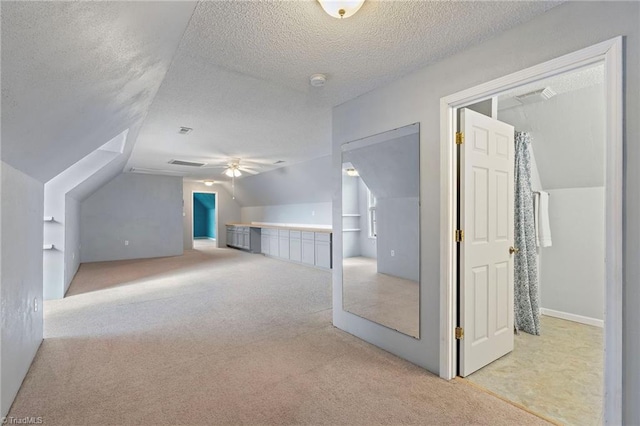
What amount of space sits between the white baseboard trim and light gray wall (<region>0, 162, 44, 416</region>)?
15.5 ft

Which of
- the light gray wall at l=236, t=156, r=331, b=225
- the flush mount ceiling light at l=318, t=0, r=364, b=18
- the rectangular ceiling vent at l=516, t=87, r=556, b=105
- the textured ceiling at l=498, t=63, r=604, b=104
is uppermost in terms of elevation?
the textured ceiling at l=498, t=63, r=604, b=104

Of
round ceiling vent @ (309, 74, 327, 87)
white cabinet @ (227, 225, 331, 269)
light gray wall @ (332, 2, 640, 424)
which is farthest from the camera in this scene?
white cabinet @ (227, 225, 331, 269)

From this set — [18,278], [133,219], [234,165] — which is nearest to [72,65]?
[18,278]

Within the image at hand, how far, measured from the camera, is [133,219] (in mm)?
7723

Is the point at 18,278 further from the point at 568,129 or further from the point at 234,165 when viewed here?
the point at 568,129

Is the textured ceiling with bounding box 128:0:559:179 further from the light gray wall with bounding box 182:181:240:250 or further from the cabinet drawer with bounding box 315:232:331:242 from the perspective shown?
the light gray wall with bounding box 182:181:240:250

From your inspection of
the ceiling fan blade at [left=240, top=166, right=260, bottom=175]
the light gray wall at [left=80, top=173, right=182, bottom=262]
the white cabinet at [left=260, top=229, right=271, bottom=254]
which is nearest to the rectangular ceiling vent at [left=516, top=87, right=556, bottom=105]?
the ceiling fan blade at [left=240, top=166, right=260, bottom=175]

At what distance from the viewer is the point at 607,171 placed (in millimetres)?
1481

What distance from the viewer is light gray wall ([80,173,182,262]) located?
7.21 metres

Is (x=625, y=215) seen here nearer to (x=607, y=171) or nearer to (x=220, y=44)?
(x=607, y=171)

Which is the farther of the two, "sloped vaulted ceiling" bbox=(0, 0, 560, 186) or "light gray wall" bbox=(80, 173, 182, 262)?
"light gray wall" bbox=(80, 173, 182, 262)

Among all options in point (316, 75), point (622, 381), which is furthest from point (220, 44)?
point (622, 381)

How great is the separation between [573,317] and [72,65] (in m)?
4.63

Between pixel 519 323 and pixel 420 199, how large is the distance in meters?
1.87
